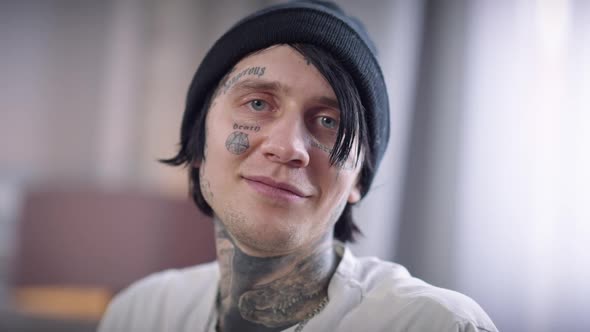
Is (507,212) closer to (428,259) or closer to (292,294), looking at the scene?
(428,259)

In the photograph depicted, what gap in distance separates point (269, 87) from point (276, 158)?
0.51 ft

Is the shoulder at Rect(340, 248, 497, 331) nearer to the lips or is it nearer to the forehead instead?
the lips

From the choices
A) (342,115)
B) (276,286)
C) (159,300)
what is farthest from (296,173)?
(159,300)

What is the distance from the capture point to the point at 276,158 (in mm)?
850

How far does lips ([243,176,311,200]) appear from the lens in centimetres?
85

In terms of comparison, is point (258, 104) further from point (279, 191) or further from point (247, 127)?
point (279, 191)

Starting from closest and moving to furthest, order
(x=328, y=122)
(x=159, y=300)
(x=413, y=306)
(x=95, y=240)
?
(x=413, y=306), (x=328, y=122), (x=159, y=300), (x=95, y=240)

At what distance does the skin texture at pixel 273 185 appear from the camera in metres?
0.86

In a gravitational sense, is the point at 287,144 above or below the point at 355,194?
above

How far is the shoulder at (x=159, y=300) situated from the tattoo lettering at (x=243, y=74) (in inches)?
18.3

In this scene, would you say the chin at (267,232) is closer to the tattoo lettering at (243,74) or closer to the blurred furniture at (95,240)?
the tattoo lettering at (243,74)

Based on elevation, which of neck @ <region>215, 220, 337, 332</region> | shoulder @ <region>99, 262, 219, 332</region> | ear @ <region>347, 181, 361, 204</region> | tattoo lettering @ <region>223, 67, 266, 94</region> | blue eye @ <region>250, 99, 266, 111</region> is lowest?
shoulder @ <region>99, 262, 219, 332</region>

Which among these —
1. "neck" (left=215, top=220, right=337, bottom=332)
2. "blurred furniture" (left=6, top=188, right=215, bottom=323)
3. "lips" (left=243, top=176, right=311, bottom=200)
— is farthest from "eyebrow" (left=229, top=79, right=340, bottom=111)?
"blurred furniture" (left=6, top=188, right=215, bottom=323)

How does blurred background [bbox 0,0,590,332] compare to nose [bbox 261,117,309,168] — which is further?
blurred background [bbox 0,0,590,332]
